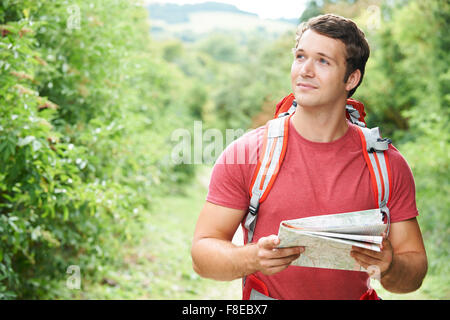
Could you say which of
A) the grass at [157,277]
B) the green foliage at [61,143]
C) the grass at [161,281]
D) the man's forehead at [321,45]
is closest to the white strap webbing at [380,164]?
the man's forehead at [321,45]

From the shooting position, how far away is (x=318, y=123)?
1.79 m

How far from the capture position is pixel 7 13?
344 centimetres

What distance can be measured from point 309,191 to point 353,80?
515 mm

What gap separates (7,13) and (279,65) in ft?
53.9

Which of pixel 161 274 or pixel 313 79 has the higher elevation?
pixel 313 79

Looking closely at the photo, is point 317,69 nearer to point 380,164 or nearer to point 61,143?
point 380,164

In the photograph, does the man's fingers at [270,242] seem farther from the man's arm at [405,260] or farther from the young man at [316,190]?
the man's arm at [405,260]

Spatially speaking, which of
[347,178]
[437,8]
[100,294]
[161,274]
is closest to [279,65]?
[437,8]

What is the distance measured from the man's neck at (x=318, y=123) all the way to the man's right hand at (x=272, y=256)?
48cm

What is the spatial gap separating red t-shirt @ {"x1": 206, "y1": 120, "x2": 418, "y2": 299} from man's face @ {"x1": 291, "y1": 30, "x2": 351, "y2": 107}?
15 centimetres

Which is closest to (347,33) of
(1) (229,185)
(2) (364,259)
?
(1) (229,185)
